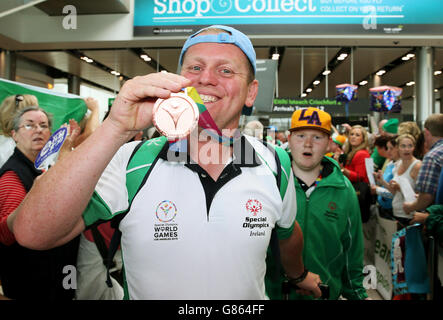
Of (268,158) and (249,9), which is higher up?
(249,9)

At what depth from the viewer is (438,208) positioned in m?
1.53

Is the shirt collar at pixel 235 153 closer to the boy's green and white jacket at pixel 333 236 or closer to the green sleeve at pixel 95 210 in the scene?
the green sleeve at pixel 95 210

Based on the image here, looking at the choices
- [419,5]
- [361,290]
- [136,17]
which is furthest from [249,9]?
[361,290]

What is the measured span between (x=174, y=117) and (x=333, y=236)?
127 cm

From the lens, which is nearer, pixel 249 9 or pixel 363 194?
pixel 249 9

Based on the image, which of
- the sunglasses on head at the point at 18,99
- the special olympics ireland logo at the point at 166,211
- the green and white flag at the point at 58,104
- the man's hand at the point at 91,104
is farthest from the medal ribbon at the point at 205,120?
the green and white flag at the point at 58,104

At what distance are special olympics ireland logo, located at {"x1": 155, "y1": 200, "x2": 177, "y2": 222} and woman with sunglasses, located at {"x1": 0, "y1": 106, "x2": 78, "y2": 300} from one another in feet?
2.47

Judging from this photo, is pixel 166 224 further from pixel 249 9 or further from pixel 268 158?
pixel 249 9

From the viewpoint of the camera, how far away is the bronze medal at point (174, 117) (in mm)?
488

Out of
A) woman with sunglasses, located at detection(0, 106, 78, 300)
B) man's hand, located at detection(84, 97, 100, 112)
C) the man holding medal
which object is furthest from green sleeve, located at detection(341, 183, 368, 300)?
man's hand, located at detection(84, 97, 100, 112)

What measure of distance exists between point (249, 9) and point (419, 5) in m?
0.83

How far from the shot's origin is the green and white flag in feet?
6.27
